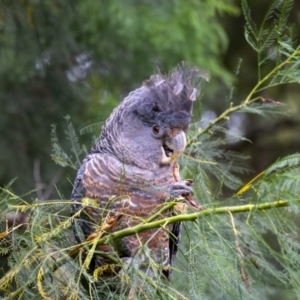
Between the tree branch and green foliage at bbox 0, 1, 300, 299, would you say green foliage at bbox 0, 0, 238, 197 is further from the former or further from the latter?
the tree branch

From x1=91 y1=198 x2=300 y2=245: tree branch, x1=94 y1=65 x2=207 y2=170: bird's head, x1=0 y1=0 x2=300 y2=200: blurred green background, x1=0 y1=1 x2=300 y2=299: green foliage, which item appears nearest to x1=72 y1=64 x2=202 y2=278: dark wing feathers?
x1=94 y1=65 x2=207 y2=170: bird's head

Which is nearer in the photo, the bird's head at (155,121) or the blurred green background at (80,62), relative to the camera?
the bird's head at (155,121)

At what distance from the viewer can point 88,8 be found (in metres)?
5.21

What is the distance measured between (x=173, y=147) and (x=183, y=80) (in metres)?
0.31

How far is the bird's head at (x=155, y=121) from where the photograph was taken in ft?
9.37

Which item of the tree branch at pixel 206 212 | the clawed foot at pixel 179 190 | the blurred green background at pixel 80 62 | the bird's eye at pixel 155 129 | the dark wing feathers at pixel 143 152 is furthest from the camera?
the blurred green background at pixel 80 62

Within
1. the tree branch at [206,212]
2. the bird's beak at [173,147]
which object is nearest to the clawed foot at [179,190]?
the tree branch at [206,212]

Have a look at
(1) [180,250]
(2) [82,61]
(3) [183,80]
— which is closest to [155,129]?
(3) [183,80]

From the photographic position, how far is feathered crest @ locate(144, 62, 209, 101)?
9.40ft

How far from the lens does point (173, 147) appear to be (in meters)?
2.90

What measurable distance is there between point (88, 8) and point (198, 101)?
7.75ft

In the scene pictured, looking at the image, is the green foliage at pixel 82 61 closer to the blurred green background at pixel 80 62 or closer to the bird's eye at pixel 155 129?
the blurred green background at pixel 80 62

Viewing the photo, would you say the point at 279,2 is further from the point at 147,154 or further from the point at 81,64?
the point at 81,64

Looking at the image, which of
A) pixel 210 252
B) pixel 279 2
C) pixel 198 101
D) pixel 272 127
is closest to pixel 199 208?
pixel 210 252
